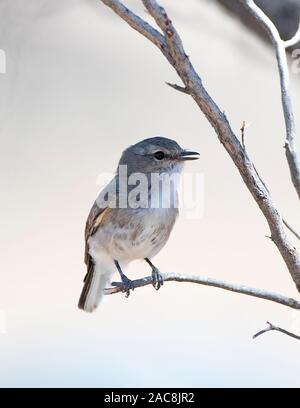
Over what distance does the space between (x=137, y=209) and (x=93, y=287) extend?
38 centimetres

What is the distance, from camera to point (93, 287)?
2.58 m

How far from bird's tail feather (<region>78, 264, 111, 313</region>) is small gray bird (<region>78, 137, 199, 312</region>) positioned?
0.04ft

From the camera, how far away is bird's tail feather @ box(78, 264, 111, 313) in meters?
2.57

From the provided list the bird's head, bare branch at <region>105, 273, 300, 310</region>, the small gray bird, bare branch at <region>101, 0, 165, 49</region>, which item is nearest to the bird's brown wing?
the small gray bird

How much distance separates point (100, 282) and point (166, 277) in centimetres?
94

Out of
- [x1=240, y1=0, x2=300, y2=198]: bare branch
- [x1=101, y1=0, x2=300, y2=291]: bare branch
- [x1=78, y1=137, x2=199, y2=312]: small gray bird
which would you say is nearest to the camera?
[x1=101, y1=0, x2=300, y2=291]: bare branch

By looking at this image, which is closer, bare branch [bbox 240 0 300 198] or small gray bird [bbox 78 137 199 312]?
bare branch [bbox 240 0 300 198]

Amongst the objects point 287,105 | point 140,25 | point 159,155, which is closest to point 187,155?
point 159,155

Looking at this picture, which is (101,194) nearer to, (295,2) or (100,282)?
(100,282)

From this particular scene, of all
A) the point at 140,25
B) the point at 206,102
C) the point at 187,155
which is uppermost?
the point at 187,155

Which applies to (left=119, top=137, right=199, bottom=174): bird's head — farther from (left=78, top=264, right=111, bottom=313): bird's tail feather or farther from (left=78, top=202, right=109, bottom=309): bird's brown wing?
(left=78, top=264, right=111, bottom=313): bird's tail feather

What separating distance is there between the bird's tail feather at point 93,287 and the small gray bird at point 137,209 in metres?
0.01

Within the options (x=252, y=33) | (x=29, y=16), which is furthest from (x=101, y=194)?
(x=29, y=16)

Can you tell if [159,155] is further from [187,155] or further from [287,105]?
[287,105]
